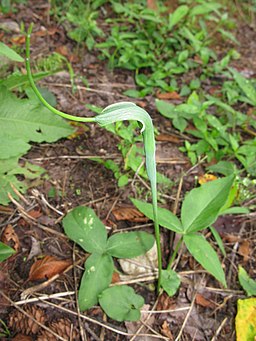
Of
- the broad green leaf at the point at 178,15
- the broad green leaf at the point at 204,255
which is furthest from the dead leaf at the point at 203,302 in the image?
the broad green leaf at the point at 178,15

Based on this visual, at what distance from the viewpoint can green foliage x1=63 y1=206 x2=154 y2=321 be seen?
53.9 inches

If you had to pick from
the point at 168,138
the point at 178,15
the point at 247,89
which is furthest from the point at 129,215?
the point at 178,15

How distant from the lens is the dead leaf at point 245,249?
1.66 metres

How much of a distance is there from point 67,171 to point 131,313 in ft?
2.44

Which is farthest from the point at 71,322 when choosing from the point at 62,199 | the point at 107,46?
the point at 107,46

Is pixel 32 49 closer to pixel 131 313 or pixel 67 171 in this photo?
pixel 67 171

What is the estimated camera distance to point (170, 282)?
1.47 metres

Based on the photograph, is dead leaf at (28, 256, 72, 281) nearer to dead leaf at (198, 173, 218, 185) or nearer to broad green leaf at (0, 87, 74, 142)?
broad green leaf at (0, 87, 74, 142)

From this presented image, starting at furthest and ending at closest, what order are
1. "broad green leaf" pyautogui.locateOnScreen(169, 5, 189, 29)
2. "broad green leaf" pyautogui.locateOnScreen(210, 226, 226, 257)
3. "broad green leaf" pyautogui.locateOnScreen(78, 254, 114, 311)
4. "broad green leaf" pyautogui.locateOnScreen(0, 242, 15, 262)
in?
"broad green leaf" pyautogui.locateOnScreen(169, 5, 189, 29), "broad green leaf" pyautogui.locateOnScreen(210, 226, 226, 257), "broad green leaf" pyautogui.locateOnScreen(78, 254, 114, 311), "broad green leaf" pyautogui.locateOnScreen(0, 242, 15, 262)

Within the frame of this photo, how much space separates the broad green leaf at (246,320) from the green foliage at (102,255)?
39cm

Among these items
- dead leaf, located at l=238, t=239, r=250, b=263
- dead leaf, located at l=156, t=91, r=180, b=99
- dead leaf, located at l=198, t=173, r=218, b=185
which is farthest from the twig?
dead leaf, located at l=156, t=91, r=180, b=99

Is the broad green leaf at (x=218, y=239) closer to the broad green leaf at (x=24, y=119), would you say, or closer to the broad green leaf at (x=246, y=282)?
the broad green leaf at (x=246, y=282)

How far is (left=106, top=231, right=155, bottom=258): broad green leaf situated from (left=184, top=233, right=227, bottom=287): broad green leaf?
0.56 ft

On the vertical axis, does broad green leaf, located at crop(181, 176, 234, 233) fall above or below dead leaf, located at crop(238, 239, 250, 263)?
above
